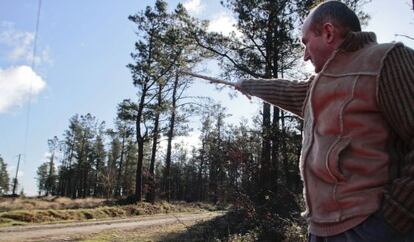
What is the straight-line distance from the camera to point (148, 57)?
108 ft

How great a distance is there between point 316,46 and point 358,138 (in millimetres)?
501

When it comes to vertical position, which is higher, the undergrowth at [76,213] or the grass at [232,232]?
the undergrowth at [76,213]

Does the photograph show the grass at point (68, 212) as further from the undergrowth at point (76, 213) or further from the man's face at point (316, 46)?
the man's face at point (316, 46)

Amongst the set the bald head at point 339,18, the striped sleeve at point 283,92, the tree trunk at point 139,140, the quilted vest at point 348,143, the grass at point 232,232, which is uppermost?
the tree trunk at point 139,140

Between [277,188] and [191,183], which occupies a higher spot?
[191,183]

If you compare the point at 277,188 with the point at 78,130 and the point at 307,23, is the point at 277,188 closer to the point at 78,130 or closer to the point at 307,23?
the point at 307,23

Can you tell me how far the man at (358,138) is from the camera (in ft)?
5.62

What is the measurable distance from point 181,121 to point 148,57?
8.12 metres

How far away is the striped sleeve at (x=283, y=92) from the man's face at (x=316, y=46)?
34cm

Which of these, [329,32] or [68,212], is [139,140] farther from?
[329,32]

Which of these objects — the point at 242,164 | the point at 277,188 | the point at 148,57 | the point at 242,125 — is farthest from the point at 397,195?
the point at 148,57

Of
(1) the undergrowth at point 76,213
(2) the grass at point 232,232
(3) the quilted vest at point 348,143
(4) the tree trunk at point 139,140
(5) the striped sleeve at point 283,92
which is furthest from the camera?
(4) the tree trunk at point 139,140

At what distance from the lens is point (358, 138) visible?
5.92 feet

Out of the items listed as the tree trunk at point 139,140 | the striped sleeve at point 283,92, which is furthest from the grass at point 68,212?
the striped sleeve at point 283,92
